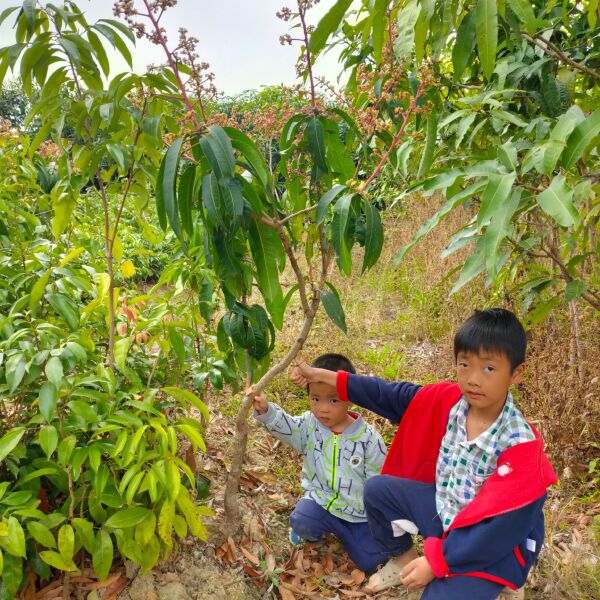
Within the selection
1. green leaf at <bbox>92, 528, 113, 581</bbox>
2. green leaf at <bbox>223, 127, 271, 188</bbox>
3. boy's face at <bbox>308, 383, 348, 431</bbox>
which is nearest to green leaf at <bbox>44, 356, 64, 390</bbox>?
green leaf at <bbox>92, 528, 113, 581</bbox>

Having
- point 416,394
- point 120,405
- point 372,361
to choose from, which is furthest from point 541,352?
point 120,405

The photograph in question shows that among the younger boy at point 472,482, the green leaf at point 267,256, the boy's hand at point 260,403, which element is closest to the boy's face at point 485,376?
the younger boy at point 472,482

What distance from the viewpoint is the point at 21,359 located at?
1398 mm

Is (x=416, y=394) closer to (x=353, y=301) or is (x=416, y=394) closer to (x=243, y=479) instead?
(x=243, y=479)

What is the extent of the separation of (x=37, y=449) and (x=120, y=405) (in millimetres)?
318

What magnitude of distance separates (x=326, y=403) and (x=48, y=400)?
107cm

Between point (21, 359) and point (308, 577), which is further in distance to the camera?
point (308, 577)

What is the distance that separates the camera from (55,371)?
136cm

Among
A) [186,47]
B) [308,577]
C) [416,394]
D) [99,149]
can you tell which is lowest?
[308,577]

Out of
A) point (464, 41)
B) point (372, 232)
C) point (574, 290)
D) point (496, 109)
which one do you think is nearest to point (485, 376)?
point (574, 290)

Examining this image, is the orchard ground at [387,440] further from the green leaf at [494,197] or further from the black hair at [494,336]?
the green leaf at [494,197]

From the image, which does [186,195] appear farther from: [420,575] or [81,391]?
[420,575]

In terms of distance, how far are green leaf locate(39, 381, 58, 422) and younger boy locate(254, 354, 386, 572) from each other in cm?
A: 88

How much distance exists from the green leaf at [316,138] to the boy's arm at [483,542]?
1154mm
